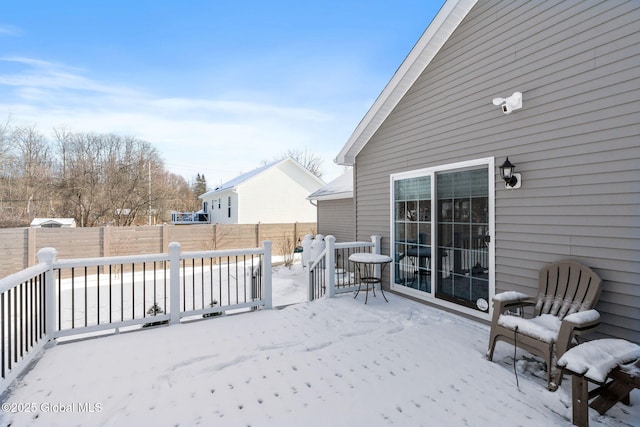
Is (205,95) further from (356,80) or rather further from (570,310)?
(570,310)

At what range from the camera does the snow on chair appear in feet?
7.88

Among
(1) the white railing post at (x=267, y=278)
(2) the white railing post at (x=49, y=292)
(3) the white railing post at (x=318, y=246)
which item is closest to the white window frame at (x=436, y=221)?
(1) the white railing post at (x=267, y=278)

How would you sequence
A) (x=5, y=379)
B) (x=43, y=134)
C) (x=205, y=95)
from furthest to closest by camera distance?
1. (x=43, y=134)
2. (x=205, y=95)
3. (x=5, y=379)

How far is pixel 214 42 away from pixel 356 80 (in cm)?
460

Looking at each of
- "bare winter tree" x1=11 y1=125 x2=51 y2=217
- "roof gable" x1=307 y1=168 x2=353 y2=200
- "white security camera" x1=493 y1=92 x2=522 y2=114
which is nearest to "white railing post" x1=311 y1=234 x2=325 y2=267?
"roof gable" x1=307 y1=168 x2=353 y2=200

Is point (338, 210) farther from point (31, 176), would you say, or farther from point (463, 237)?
point (31, 176)

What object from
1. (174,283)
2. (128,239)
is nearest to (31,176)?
(128,239)

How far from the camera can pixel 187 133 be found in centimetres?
1825

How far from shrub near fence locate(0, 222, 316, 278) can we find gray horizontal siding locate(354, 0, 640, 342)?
8.74 metres

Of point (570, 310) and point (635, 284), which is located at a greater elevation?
point (635, 284)

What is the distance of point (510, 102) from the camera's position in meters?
3.54

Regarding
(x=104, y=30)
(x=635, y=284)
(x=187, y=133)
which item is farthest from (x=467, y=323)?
(x=187, y=133)

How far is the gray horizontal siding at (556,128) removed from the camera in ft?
8.79

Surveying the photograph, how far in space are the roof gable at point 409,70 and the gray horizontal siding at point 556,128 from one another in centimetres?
13
